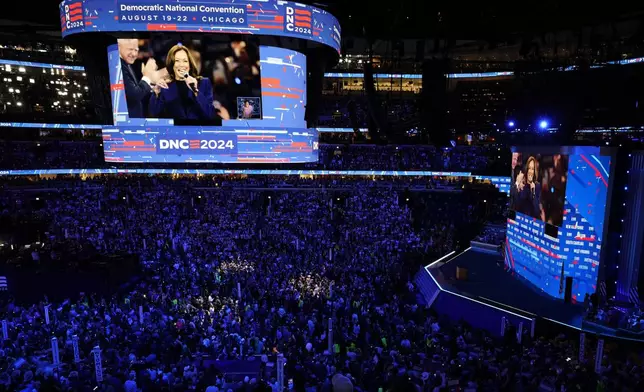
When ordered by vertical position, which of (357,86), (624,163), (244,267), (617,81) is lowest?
(244,267)

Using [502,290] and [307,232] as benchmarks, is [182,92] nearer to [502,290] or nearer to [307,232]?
[307,232]

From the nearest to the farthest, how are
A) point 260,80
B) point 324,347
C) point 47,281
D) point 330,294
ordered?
point 324,347 < point 330,294 < point 47,281 < point 260,80

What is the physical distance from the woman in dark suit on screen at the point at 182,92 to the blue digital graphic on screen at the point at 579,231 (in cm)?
1321

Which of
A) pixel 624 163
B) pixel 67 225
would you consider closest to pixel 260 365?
pixel 624 163

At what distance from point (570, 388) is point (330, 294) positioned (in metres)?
7.79

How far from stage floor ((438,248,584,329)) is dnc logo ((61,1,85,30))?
1688 centimetres

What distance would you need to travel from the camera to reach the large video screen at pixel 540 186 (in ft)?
43.6

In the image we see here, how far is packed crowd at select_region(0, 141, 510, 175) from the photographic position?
29.0 metres

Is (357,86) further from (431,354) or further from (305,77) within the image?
(431,354)

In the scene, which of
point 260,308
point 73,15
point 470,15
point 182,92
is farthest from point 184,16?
point 470,15

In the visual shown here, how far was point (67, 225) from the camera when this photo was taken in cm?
2133

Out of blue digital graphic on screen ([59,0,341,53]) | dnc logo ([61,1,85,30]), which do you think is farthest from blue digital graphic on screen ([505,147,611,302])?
dnc logo ([61,1,85,30])

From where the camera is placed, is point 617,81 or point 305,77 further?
point 305,77

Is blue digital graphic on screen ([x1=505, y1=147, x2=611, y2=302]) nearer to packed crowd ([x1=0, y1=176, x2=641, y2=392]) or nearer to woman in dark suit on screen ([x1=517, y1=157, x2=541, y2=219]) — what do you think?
woman in dark suit on screen ([x1=517, y1=157, x2=541, y2=219])
